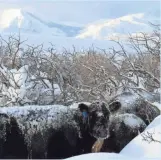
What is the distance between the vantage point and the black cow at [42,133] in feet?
28.3

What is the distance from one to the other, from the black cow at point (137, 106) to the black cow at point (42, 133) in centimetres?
89

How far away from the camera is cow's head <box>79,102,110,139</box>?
26.6ft

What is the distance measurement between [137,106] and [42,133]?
2.21 metres

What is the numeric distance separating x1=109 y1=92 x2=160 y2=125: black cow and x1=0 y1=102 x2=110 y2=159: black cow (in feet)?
2.93

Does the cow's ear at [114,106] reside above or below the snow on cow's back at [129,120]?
above

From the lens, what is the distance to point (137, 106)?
9.62 m

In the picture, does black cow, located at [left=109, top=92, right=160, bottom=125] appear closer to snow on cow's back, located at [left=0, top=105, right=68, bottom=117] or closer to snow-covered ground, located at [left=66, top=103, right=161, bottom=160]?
snow on cow's back, located at [left=0, top=105, right=68, bottom=117]

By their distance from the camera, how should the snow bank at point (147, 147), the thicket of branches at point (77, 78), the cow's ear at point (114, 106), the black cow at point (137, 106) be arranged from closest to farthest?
1. the snow bank at point (147, 147)
2. the cow's ear at point (114, 106)
3. the black cow at point (137, 106)
4. the thicket of branches at point (77, 78)

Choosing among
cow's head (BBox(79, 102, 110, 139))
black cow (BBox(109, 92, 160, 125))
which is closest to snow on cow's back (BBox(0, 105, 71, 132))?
cow's head (BBox(79, 102, 110, 139))

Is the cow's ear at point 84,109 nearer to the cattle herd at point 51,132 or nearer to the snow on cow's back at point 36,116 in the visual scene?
the cattle herd at point 51,132

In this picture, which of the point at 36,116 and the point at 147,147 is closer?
the point at 147,147

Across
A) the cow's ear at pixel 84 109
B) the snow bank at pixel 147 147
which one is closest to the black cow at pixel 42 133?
the cow's ear at pixel 84 109

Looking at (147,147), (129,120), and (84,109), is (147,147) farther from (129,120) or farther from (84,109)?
(129,120)

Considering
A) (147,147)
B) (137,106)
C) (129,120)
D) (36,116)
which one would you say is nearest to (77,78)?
(137,106)
